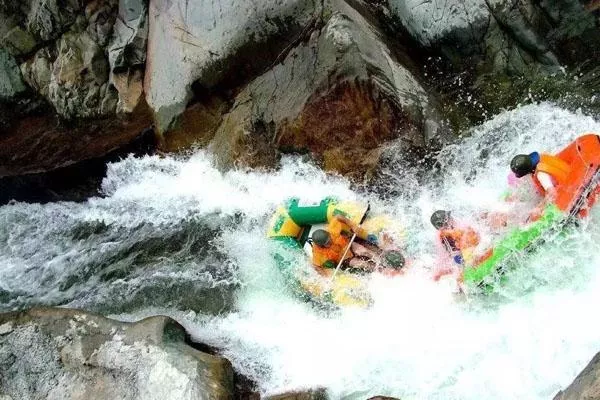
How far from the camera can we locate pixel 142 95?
10.5 metres

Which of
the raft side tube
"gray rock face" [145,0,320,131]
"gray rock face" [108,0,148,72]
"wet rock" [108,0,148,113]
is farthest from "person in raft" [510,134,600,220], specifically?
"gray rock face" [108,0,148,72]

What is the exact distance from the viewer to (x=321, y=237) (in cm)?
680

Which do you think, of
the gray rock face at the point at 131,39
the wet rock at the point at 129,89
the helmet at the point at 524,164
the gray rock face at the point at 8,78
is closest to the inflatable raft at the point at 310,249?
the helmet at the point at 524,164

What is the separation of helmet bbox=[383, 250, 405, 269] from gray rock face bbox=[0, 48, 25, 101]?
7.66 meters

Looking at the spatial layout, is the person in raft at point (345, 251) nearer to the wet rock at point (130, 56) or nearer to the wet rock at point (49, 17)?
the wet rock at point (130, 56)

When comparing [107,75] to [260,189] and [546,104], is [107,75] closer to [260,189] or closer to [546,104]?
[260,189]

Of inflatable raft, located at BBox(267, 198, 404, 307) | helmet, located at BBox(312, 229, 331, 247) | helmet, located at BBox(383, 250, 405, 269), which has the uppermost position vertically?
helmet, located at BBox(383, 250, 405, 269)

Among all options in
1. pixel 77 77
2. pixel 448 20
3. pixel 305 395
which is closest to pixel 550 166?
pixel 448 20

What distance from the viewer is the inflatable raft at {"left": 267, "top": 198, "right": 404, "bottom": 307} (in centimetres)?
697

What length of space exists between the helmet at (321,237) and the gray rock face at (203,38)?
341cm

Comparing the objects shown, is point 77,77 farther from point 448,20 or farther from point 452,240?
point 452,240

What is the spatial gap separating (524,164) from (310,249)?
2548mm

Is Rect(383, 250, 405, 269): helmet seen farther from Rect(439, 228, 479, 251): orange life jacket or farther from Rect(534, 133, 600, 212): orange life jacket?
Rect(534, 133, 600, 212): orange life jacket

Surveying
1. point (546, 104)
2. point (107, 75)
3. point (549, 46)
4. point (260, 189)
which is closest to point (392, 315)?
point (260, 189)
